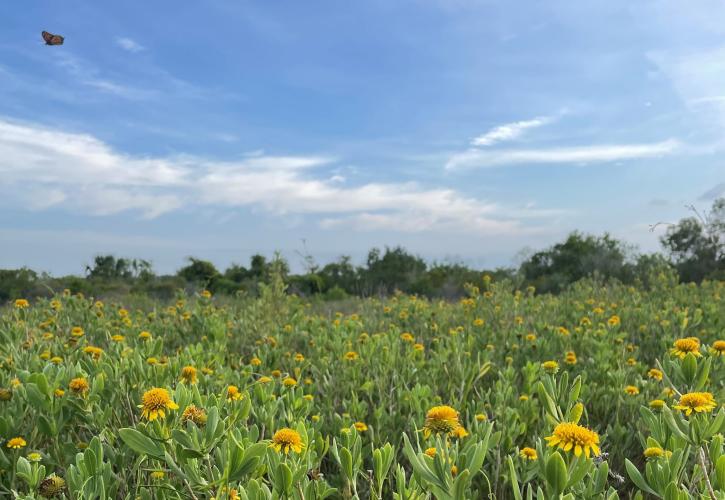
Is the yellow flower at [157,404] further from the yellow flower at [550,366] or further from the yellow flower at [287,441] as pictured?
the yellow flower at [550,366]

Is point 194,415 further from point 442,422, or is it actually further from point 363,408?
point 363,408

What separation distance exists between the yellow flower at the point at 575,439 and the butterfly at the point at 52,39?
369cm

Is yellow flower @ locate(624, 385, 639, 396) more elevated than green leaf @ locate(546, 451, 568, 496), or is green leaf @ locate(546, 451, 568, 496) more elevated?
green leaf @ locate(546, 451, 568, 496)

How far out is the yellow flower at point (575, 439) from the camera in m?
1.60

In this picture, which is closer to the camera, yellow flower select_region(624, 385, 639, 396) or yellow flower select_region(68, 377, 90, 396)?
yellow flower select_region(68, 377, 90, 396)

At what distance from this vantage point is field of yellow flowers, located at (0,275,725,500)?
1736 mm

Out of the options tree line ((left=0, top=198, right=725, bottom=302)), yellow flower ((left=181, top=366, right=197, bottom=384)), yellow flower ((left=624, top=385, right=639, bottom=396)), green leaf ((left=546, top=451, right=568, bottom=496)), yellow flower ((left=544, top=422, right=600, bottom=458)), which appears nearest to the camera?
green leaf ((left=546, top=451, right=568, bottom=496))

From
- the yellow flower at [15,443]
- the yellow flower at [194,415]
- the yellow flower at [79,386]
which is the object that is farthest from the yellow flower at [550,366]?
the yellow flower at [15,443]

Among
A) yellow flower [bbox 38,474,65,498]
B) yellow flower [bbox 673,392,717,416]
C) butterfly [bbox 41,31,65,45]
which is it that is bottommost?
yellow flower [bbox 38,474,65,498]

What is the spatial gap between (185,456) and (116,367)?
5.14 ft

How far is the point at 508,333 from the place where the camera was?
586 centimetres

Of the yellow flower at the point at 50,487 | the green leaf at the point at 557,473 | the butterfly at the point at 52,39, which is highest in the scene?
the butterfly at the point at 52,39

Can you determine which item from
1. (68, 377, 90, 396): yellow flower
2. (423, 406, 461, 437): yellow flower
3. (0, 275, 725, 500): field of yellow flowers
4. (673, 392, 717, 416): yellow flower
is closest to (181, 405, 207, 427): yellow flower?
(0, 275, 725, 500): field of yellow flowers

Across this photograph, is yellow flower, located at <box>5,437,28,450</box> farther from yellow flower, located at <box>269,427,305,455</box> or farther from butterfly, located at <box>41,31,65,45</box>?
butterfly, located at <box>41,31,65,45</box>
